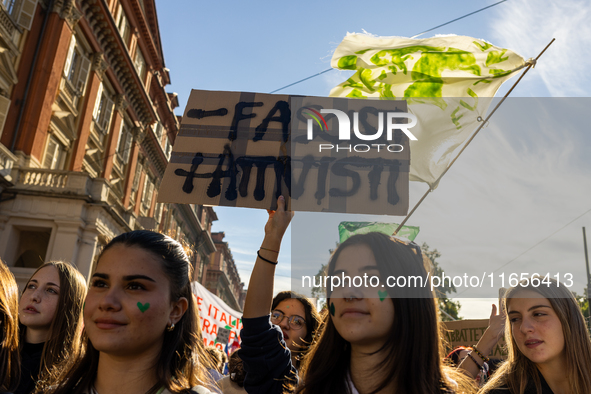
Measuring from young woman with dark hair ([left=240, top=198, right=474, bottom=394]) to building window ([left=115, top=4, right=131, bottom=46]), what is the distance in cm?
2256

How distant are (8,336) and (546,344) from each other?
2.47m

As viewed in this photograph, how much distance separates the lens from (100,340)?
1567 mm

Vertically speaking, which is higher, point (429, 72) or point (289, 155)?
Result: point (429, 72)

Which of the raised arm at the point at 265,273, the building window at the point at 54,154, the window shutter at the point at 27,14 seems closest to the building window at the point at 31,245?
the building window at the point at 54,154

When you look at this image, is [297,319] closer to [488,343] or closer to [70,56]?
[488,343]

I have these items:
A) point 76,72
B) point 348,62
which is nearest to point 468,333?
point 348,62

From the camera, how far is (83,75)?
18359mm

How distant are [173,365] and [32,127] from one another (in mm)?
15403

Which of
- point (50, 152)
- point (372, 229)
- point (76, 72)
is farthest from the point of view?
point (76, 72)

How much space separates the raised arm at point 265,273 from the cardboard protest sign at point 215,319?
5.32 metres

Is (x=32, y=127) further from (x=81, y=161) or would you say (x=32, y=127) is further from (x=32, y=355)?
(x=32, y=355)

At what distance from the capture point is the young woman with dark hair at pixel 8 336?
86.6 inches

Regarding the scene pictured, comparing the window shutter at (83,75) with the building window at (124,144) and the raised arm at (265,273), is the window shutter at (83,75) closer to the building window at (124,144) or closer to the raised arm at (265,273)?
the building window at (124,144)

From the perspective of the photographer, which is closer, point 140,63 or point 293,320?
point 293,320
